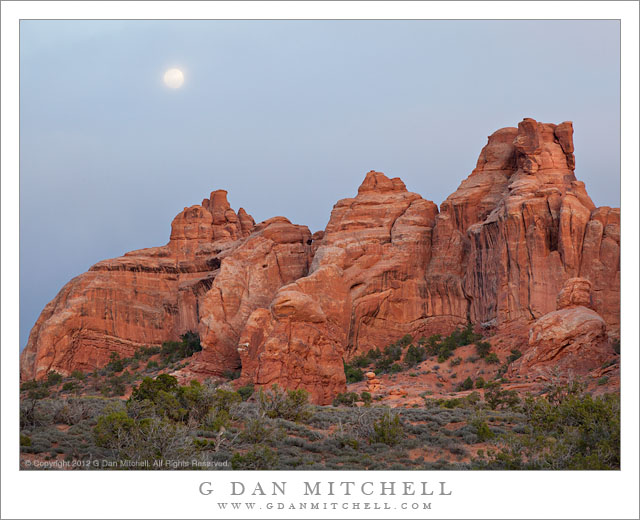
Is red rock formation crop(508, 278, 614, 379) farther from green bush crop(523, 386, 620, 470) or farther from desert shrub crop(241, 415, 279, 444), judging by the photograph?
desert shrub crop(241, 415, 279, 444)

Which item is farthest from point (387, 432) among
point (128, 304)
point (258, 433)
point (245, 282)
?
point (128, 304)

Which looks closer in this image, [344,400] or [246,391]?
[344,400]

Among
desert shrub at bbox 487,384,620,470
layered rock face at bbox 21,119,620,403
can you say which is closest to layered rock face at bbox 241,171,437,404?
layered rock face at bbox 21,119,620,403

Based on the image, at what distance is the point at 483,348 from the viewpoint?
5931 cm

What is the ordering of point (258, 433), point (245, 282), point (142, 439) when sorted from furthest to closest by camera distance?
point (245, 282) → point (258, 433) → point (142, 439)

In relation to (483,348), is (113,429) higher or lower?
lower

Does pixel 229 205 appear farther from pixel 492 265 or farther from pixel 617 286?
pixel 617 286

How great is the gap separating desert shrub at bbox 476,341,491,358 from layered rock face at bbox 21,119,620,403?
93.0 inches

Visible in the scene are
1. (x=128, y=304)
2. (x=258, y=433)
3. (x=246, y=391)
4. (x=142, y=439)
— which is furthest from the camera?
(x=128, y=304)

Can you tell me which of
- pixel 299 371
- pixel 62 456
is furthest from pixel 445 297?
pixel 62 456

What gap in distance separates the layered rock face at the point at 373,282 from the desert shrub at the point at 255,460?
22.9 meters

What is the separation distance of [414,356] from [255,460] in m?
39.6

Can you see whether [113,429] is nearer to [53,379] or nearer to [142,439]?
[142,439]

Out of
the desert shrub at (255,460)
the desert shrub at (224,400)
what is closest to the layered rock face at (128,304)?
the desert shrub at (224,400)
